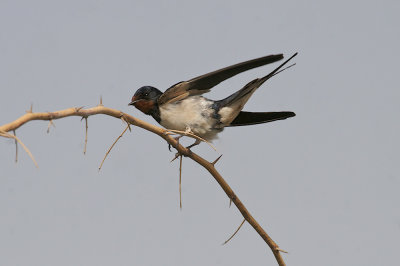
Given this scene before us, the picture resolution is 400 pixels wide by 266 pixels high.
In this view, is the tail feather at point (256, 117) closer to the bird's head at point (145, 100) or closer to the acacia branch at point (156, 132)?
the bird's head at point (145, 100)

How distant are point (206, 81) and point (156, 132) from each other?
0.84 metres

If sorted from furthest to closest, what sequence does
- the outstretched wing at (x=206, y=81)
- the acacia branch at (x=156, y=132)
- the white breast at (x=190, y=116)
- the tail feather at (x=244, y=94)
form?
the white breast at (x=190, y=116), the tail feather at (x=244, y=94), the outstretched wing at (x=206, y=81), the acacia branch at (x=156, y=132)

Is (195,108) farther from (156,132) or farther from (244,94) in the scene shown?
(156,132)

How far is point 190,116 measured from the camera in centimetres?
417

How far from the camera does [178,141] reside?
12.3 feet

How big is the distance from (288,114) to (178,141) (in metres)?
0.98

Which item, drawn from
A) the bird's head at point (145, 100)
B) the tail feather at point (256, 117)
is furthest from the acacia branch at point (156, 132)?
the tail feather at point (256, 117)

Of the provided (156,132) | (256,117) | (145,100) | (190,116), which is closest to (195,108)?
(190,116)

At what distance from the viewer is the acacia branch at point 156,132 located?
2.43 m

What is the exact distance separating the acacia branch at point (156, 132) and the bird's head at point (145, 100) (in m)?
0.66

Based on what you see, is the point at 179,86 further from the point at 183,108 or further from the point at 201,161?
the point at 201,161

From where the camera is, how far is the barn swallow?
4113mm

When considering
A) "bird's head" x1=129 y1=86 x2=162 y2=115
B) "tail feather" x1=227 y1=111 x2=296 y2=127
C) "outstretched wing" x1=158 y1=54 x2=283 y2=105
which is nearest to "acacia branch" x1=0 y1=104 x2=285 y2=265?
"outstretched wing" x1=158 y1=54 x2=283 y2=105

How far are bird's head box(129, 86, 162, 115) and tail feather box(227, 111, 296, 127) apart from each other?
2.21 feet
